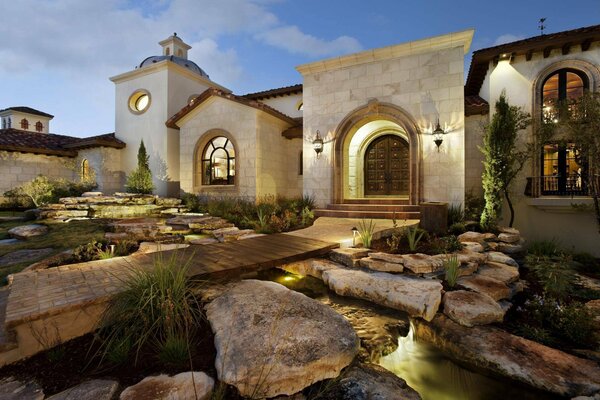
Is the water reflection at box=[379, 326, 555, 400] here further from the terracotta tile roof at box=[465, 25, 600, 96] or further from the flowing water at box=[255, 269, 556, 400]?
the terracotta tile roof at box=[465, 25, 600, 96]

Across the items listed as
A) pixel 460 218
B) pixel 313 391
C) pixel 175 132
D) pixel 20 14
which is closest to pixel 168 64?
pixel 175 132

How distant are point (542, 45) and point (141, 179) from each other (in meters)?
17.8

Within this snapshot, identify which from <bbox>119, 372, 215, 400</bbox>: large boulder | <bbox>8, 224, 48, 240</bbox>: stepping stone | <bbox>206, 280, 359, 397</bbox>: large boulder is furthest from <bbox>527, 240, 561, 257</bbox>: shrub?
<bbox>8, 224, 48, 240</bbox>: stepping stone

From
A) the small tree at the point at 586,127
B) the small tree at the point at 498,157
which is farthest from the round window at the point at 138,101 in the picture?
the small tree at the point at 586,127

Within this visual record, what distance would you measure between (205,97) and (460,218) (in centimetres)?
1136

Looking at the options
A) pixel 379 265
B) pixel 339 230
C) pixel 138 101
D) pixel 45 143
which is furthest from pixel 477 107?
pixel 45 143

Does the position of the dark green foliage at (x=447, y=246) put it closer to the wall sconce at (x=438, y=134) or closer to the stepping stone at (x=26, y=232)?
the wall sconce at (x=438, y=134)

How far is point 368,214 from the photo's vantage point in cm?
931

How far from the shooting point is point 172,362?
96.0 inches

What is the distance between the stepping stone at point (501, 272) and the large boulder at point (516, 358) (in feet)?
6.34

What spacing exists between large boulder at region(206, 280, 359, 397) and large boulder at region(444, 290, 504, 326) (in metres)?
1.65

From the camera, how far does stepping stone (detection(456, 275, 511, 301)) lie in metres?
4.34

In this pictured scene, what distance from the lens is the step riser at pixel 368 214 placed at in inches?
348

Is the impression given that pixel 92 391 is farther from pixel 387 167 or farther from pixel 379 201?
pixel 387 167
